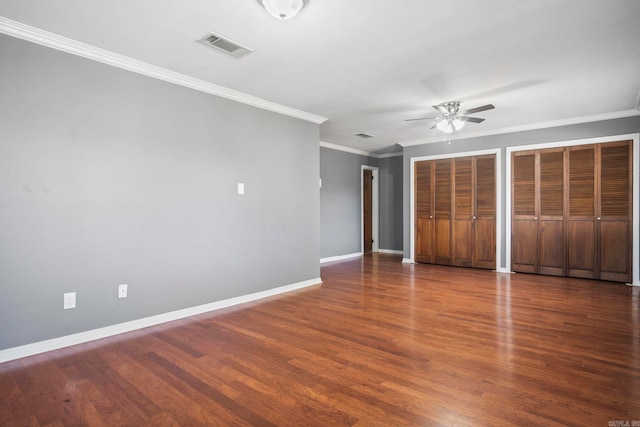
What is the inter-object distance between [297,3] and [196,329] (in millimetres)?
2835

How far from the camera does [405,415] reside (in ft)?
5.92

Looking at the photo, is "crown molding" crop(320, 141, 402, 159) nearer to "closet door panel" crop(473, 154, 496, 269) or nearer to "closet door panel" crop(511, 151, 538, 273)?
"closet door panel" crop(473, 154, 496, 269)

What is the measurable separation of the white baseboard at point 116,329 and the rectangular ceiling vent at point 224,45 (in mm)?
2608

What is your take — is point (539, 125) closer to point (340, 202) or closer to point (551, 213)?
point (551, 213)

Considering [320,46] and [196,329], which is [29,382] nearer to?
[196,329]

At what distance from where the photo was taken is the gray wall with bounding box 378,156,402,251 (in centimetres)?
834

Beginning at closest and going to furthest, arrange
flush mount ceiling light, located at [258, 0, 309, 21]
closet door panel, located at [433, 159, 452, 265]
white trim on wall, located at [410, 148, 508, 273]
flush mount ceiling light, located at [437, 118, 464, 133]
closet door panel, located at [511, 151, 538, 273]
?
flush mount ceiling light, located at [258, 0, 309, 21], flush mount ceiling light, located at [437, 118, 464, 133], closet door panel, located at [511, 151, 538, 273], white trim on wall, located at [410, 148, 508, 273], closet door panel, located at [433, 159, 452, 265]

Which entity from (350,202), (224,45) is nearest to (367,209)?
(350,202)

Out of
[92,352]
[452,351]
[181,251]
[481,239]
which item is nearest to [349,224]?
[481,239]

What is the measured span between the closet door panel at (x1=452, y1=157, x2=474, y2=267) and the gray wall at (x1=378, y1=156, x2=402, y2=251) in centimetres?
193

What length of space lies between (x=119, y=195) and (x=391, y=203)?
6.52 metres

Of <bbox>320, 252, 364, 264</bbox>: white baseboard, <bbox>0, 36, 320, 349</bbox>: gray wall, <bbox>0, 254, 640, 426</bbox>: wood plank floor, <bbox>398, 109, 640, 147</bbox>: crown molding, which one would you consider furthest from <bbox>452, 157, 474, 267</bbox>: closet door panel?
<bbox>0, 36, 320, 349</bbox>: gray wall

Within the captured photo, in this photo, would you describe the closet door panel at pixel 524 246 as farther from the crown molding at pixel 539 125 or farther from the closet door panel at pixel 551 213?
the crown molding at pixel 539 125

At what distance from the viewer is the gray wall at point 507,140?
16.4 feet
